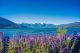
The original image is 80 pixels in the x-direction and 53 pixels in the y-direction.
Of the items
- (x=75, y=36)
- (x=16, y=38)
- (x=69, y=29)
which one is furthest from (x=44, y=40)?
(x=69, y=29)

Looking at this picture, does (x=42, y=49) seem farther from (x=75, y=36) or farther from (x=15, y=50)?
(x=75, y=36)

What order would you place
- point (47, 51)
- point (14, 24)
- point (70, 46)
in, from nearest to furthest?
point (47, 51) → point (70, 46) → point (14, 24)

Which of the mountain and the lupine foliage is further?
the mountain

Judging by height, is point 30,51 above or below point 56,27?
below

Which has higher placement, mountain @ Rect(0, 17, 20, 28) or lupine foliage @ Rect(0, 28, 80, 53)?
mountain @ Rect(0, 17, 20, 28)

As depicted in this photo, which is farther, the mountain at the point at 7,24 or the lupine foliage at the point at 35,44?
the mountain at the point at 7,24

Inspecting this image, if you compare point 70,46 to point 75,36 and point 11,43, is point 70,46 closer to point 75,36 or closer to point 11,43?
point 75,36

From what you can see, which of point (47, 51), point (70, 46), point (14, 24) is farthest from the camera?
point (14, 24)

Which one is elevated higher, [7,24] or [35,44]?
[7,24]

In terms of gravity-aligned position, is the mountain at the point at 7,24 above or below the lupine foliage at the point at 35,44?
above

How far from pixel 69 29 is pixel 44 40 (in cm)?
106

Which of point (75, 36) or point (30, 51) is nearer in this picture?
point (30, 51)

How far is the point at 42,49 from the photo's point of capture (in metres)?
3.73

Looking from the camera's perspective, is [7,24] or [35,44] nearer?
[35,44]
